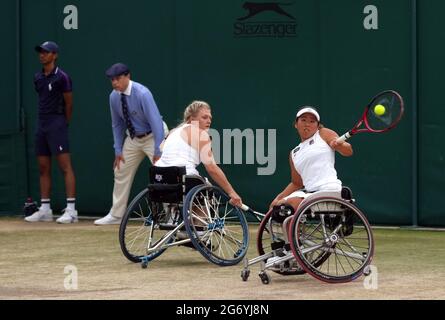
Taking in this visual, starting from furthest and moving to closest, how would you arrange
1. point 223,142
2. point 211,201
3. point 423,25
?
point 223,142 < point 423,25 < point 211,201

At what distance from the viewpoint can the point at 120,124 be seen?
12.9m

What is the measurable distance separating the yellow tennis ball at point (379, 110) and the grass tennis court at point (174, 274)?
3.84 feet

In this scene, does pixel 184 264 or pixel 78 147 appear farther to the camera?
pixel 78 147

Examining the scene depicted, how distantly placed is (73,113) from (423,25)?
159 inches

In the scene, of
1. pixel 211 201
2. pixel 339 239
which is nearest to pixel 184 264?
pixel 211 201

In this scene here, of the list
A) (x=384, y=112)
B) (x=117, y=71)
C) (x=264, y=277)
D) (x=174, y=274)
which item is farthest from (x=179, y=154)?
(x=117, y=71)

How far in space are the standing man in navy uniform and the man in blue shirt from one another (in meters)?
0.49

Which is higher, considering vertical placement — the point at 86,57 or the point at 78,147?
the point at 86,57

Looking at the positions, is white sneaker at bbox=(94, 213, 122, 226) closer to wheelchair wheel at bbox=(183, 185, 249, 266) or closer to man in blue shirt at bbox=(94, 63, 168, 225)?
man in blue shirt at bbox=(94, 63, 168, 225)

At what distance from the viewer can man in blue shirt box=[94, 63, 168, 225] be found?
1241cm

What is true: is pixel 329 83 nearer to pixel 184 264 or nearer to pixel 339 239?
pixel 184 264

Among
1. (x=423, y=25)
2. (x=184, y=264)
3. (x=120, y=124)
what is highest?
(x=423, y=25)

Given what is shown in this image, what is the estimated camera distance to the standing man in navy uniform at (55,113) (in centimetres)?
1321
